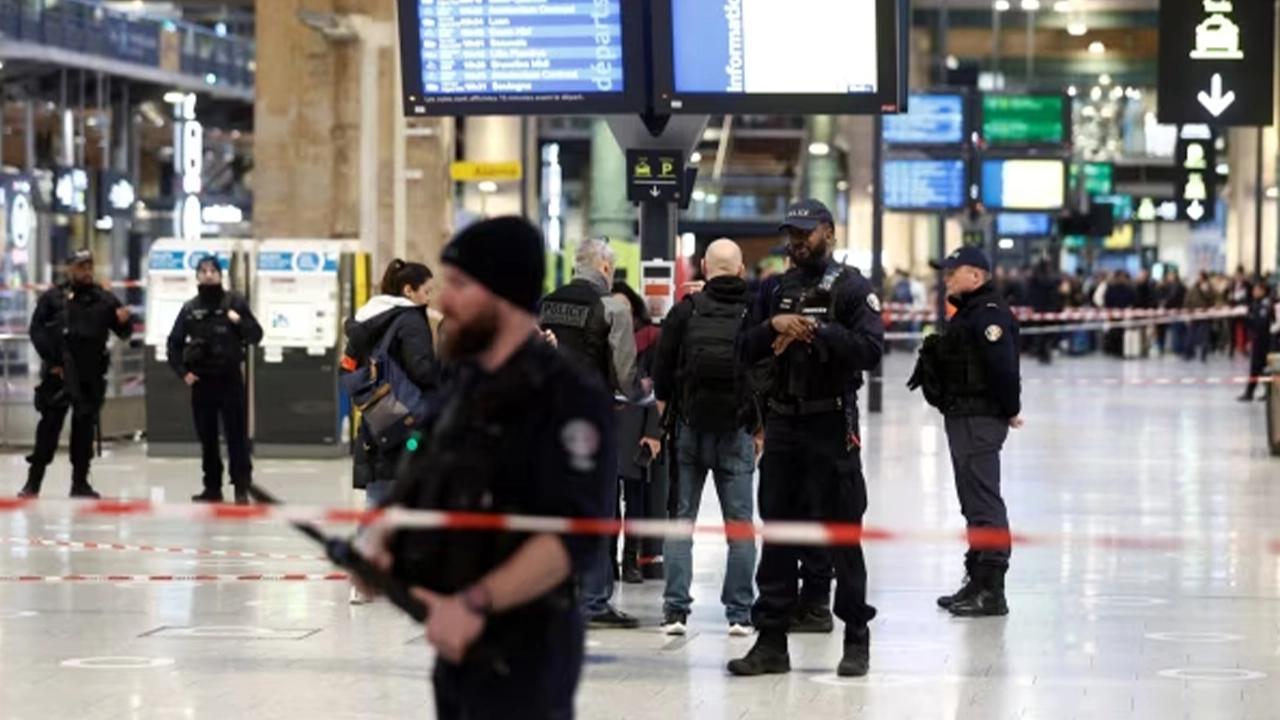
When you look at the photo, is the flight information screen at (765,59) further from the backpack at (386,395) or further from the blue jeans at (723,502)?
the blue jeans at (723,502)

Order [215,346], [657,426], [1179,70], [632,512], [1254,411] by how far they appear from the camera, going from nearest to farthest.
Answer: [657,426] → [632,512] → [215,346] → [1179,70] → [1254,411]

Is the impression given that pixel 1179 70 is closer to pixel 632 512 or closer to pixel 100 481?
pixel 100 481

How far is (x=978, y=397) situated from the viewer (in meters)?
14.3

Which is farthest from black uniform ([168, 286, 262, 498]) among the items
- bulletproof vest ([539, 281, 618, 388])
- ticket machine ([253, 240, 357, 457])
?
bulletproof vest ([539, 281, 618, 388])

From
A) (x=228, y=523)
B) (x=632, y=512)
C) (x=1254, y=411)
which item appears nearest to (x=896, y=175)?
(x=1254, y=411)

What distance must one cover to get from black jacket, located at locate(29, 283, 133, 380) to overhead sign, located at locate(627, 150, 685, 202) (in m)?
4.86

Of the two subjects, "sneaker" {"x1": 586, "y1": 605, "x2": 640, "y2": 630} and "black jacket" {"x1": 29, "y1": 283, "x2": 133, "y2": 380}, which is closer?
"sneaker" {"x1": 586, "y1": 605, "x2": 640, "y2": 630}

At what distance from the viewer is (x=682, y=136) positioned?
18453 millimetres

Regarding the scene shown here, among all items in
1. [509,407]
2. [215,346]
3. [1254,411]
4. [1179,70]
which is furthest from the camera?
[1254,411]

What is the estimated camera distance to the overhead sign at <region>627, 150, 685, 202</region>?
59.7 feet

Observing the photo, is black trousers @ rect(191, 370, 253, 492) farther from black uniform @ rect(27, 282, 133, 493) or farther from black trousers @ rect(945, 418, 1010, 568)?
black trousers @ rect(945, 418, 1010, 568)

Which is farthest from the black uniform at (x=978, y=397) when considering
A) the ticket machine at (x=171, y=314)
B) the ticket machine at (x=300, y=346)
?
the ticket machine at (x=171, y=314)

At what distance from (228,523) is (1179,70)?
1576cm

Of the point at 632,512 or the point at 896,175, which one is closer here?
the point at 632,512
